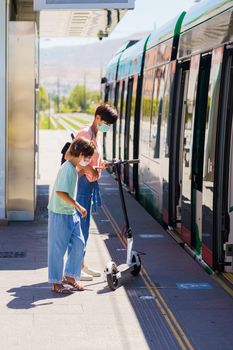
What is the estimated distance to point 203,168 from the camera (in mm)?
9266

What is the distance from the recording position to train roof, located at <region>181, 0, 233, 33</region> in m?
8.89

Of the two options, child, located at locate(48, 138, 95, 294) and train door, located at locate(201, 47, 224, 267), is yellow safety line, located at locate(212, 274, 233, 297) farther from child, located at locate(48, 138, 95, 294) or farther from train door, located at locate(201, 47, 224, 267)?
child, located at locate(48, 138, 95, 294)

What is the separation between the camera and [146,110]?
14742mm

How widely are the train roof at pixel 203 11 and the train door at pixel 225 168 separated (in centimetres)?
59

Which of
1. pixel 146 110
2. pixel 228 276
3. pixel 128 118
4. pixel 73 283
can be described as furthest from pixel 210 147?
pixel 128 118

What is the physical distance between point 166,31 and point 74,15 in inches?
68.4

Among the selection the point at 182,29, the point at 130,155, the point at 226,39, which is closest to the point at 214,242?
the point at 226,39

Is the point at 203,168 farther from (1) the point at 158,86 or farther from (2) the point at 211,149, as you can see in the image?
(1) the point at 158,86

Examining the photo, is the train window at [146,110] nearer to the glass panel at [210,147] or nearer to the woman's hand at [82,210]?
the glass panel at [210,147]

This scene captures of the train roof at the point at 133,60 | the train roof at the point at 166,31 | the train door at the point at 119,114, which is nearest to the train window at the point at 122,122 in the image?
the train door at the point at 119,114

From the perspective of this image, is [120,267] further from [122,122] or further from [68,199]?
[122,122]

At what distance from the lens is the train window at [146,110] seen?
46.9ft

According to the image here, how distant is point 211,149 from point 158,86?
4.42 m

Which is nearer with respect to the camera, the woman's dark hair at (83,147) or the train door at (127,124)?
the woman's dark hair at (83,147)
